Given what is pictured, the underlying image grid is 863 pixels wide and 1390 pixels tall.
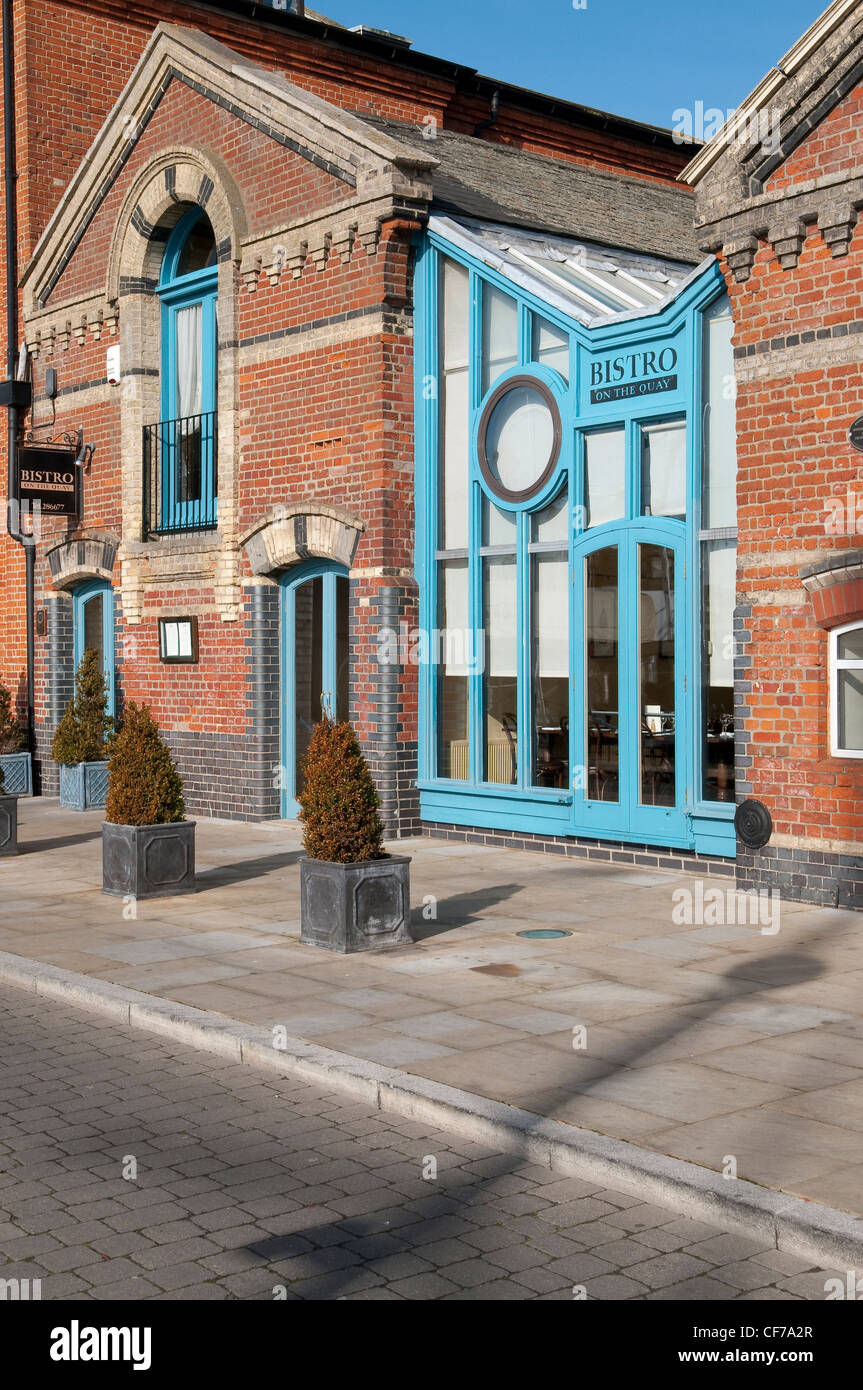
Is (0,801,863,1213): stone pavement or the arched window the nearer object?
(0,801,863,1213): stone pavement

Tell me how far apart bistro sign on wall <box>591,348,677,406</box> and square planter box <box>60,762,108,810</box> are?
861 cm

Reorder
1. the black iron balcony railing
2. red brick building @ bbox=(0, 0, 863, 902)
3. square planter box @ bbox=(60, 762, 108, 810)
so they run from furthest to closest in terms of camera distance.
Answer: square planter box @ bbox=(60, 762, 108, 810), the black iron balcony railing, red brick building @ bbox=(0, 0, 863, 902)

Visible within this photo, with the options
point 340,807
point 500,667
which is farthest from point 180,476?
point 340,807

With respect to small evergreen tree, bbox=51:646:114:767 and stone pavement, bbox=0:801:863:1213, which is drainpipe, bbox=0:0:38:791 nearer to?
small evergreen tree, bbox=51:646:114:767

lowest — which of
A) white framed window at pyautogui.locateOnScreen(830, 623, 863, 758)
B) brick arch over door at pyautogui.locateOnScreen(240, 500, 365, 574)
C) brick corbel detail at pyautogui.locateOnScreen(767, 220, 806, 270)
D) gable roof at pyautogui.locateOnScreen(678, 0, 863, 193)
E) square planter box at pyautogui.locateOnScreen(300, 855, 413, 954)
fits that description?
square planter box at pyautogui.locateOnScreen(300, 855, 413, 954)

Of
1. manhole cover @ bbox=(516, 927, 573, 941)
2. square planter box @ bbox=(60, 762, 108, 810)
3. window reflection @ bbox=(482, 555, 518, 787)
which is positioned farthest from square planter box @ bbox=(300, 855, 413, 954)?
square planter box @ bbox=(60, 762, 108, 810)

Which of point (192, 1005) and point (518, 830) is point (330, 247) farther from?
point (192, 1005)

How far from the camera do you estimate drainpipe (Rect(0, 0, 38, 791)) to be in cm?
1970

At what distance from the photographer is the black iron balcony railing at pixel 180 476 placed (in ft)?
56.8

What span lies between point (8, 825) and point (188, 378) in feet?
21.7

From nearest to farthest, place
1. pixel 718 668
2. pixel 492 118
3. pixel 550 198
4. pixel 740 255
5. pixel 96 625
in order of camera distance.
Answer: pixel 740 255 → pixel 718 668 → pixel 550 198 → pixel 96 625 → pixel 492 118

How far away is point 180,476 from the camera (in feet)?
58.9

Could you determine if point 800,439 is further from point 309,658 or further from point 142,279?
point 142,279
